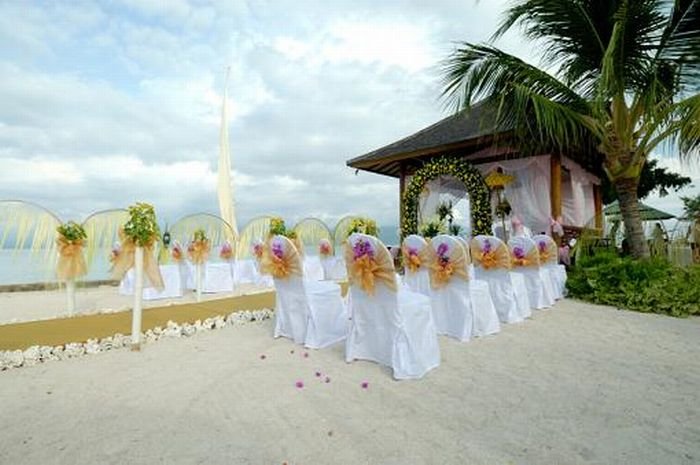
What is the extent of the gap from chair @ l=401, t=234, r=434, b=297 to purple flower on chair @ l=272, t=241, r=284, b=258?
1673 mm

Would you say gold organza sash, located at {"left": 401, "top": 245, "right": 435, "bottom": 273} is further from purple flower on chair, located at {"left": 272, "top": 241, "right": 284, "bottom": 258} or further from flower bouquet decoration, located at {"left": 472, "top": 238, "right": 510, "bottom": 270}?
purple flower on chair, located at {"left": 272, "top": 241, "right": 284, "bottom": 258}

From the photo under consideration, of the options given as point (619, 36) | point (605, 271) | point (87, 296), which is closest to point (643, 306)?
point (605, 271)

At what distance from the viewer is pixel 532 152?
9320 millimetres

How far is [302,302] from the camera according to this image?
4.32 m

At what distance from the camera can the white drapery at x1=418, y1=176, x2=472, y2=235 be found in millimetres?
11227

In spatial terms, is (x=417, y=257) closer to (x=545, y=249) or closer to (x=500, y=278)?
(x=500, y=278)

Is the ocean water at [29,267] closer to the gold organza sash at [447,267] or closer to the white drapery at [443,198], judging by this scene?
the gold organza sash at [447,267]

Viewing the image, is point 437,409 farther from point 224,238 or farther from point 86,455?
point 224,238

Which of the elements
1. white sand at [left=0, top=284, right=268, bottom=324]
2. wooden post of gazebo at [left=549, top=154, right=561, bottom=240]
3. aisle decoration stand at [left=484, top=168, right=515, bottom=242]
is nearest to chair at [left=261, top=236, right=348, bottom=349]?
white sand at [left=0, top=284, right=268, bottom=324]

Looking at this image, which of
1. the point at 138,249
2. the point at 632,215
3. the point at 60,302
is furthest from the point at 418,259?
the point at 60,302

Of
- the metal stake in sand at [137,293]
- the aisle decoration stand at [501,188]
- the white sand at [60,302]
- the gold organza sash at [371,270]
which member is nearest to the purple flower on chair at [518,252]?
the gold organza sash at [371,270]

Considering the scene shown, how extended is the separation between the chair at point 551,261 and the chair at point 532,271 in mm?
209

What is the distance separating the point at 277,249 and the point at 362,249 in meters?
1.12

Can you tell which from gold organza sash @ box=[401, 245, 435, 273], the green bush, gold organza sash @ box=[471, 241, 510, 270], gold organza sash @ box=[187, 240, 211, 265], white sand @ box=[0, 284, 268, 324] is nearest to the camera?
gold organza sash @ box=[401, 245, 435, 273]
